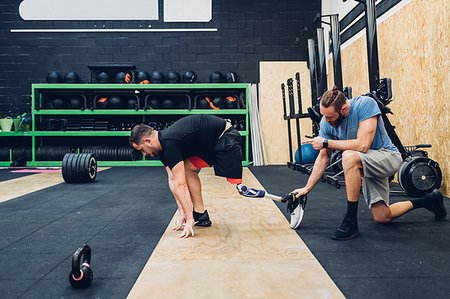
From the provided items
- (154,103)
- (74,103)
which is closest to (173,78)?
(154,103)

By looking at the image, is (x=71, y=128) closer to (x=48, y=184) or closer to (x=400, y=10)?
(x=48, y=184)

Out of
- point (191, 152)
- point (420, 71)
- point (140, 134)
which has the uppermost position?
point (420, 71)

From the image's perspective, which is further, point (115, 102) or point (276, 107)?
point (276, 107)

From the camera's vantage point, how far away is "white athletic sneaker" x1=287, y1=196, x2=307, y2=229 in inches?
89.7

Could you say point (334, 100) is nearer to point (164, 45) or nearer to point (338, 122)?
point (338, 122)

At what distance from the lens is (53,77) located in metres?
6.80

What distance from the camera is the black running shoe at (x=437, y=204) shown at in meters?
2.39

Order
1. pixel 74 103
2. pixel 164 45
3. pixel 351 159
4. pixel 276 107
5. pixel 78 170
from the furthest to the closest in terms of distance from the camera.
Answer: pixel 164 45 → pixel 276 107 → pixel 74 103 → pixel 78 170 → pixel 351 159

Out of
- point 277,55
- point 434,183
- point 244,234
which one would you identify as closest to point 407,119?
point 434,183

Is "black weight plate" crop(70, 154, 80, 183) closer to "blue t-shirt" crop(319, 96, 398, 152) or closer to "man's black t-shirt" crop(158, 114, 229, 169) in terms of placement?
"man's black t-shirt" crop(158, 114, 229, 169)

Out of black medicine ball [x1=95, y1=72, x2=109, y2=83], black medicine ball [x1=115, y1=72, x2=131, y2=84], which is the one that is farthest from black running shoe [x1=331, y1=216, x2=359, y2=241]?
black medicine ball [x1=95, y1=72, x2=109, y2=83]

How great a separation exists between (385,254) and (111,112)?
608 centimetres

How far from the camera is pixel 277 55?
7516 millimetres

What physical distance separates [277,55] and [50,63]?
5.06 meters
